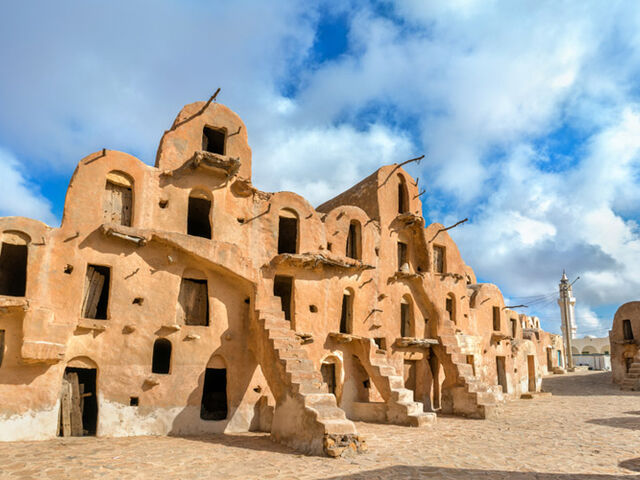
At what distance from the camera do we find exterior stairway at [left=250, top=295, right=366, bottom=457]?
44.6 feet

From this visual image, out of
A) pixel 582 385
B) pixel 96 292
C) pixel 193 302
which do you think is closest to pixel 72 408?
pixel 96 292

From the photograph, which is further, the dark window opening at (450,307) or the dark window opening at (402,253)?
the dark window opening at (450,307)

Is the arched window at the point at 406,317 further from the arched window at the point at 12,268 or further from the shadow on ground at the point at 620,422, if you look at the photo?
the arched window at the point at 12,268

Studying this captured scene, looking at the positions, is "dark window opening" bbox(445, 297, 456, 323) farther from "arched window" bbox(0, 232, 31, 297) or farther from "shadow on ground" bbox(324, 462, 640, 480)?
"arched window" bbox(0, 232, 31, 297)

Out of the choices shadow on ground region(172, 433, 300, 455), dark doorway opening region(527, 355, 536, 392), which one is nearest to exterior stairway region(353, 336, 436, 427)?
shadow on ground region(172, 433, 300, 455)

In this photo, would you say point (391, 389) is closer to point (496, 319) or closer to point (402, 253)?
point (402, 253)

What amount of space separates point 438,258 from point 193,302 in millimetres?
15409

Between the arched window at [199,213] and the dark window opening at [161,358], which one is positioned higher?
the arched window at [199,213]

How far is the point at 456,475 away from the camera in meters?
11.4

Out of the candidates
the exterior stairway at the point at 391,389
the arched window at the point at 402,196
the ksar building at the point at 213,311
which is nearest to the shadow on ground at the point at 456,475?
the ksar building at the point at 213,311

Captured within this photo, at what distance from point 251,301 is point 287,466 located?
742 centimetres

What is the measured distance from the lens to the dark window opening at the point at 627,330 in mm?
38531

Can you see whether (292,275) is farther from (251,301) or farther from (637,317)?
(637,317)

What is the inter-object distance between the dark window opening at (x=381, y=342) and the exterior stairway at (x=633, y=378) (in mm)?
22250
